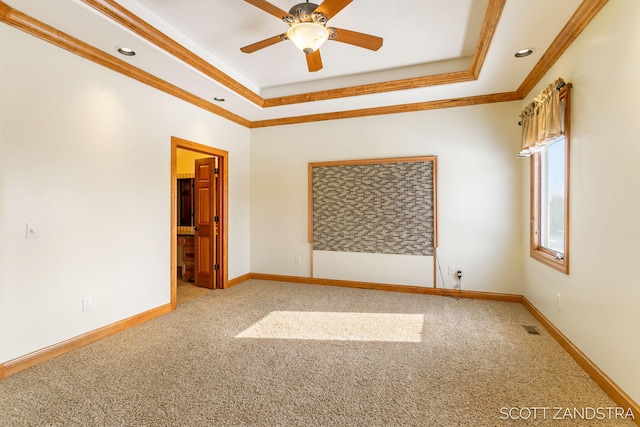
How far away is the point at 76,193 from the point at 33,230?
434mm

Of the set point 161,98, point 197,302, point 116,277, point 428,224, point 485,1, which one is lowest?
point 197,302

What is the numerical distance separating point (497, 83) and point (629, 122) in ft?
6.51

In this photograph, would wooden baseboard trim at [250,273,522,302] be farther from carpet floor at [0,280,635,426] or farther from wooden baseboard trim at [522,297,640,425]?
wooden baseboard trim at [522,297,640,425]

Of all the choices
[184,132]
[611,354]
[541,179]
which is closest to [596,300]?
[611,354]

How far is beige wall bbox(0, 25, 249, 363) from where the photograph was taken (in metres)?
2.28

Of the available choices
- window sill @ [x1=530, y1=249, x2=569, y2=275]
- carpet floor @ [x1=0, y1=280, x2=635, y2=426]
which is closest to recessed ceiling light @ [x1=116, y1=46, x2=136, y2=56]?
carpet floor @ [x1=0, y1=280, x2=635, y2=426]

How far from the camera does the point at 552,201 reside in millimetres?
3146

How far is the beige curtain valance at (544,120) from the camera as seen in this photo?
2.58m

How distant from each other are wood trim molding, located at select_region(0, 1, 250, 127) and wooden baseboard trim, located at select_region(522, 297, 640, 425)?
462cm

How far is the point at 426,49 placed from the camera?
326 centimetres

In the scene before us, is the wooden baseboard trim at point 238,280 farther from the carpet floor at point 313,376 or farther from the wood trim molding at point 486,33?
the wood trim molding at point 486,33

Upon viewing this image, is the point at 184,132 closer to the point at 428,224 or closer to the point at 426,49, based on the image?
the point at 426,49

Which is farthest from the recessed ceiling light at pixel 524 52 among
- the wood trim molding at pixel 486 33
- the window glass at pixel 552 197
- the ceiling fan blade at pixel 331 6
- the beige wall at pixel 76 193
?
the beige wall at pixel 76 193

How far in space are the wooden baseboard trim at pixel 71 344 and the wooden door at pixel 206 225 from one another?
1204mm
